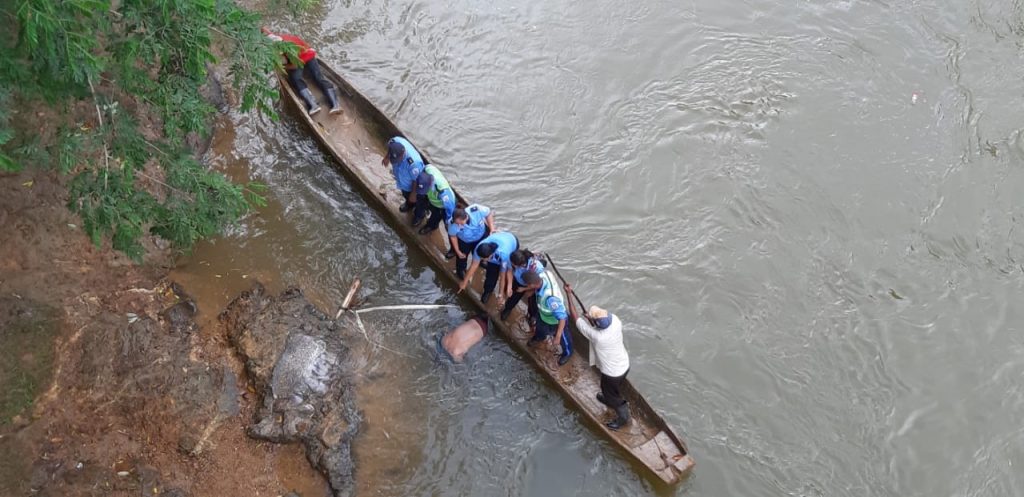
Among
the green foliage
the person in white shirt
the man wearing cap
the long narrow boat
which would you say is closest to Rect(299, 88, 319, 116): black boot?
the long narrow boat

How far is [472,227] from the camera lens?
9.43 metres

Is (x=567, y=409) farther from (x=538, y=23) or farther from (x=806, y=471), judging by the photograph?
(x=538, y=23)

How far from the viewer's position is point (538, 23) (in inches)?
577

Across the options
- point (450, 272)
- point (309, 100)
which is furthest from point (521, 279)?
point (309, 100)

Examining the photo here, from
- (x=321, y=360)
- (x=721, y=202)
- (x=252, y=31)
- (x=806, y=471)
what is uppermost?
(x=252, y=31)

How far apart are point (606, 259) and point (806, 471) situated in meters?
4.08

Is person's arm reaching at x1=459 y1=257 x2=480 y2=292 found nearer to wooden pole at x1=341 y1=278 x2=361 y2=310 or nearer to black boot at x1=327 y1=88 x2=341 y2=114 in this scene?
wooden pole at x1=341 y1=278 x2=361 y2=310

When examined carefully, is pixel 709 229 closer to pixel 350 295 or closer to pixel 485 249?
pixel 485 249

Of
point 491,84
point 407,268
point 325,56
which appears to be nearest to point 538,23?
point 491,84

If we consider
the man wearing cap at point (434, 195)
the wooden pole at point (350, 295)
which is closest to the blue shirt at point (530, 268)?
the man wearing cap at point (434, 195)

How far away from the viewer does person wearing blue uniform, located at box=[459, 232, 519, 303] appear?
898cm

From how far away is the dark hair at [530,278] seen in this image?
8.61 metres

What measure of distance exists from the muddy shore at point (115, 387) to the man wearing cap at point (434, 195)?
7.65ft

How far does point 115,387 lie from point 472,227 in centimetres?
466
